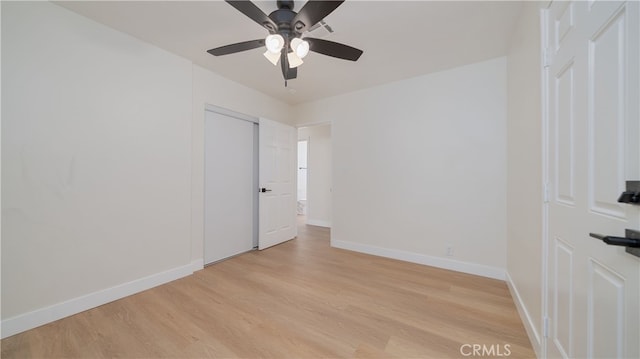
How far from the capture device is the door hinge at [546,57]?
1.22 metres

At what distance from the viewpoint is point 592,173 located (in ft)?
2.81

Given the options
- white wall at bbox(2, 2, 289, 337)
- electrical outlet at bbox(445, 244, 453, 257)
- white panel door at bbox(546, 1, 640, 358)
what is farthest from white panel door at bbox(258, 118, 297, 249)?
white panel door at bbox(546, 1, 640, 358)

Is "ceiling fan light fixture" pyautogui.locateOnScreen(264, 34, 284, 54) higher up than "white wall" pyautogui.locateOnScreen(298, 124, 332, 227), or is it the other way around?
"ceiling fan light fixture" pyautogui.locateOnScreen(264, 34, 284, 54)

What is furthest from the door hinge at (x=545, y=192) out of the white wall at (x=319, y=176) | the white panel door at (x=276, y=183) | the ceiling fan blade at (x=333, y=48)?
the white wall at (x=319, y=176)

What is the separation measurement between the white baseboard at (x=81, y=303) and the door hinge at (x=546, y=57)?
358 centimetres

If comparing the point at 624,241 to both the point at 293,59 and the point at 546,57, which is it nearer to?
the point at 546,57

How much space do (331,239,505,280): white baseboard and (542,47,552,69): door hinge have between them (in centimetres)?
217

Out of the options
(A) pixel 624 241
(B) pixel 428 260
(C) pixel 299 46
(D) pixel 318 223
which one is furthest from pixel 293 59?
(D) pixel 318 223

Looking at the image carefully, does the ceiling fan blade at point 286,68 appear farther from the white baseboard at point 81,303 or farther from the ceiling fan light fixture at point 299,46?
the white baseboard at point 81,303

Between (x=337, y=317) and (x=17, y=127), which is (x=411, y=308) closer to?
(x=337, y=317)

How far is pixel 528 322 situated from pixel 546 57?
1762 millimetres

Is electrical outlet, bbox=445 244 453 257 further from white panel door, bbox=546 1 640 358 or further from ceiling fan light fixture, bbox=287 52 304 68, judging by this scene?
ceiling fan light fixture, bbox=287 52 304 68

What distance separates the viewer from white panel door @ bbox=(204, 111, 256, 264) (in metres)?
2.90

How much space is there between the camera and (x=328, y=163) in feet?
17.1
